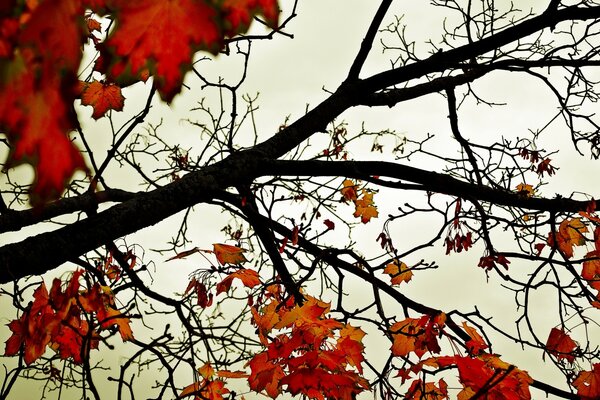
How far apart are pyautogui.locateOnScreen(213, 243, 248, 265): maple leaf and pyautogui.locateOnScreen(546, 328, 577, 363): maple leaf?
A: 5.90 ft

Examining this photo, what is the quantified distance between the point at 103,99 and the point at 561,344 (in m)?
3.03

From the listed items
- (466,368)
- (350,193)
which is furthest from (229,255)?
(350,193)

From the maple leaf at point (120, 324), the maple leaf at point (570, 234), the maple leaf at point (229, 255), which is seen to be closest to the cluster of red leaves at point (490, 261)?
the maple leaf at point (570, 234)

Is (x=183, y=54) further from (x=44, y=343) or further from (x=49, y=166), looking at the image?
(x=44, y=343)

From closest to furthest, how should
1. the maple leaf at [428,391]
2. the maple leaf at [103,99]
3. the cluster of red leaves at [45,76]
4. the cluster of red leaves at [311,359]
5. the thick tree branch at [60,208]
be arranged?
the cluster of red leaves at [45,76] < the cluster of red leaves at [311,359] < the maple leaf at [428,391] < the thick tree branch at [60,208] < the maple leaf at [103,99]

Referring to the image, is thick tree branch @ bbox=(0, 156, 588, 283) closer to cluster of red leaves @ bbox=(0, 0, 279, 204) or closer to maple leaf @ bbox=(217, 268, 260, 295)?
maple leaf @ bbox=(217, 268, 260, 295)

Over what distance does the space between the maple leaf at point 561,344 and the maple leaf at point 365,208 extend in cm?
203

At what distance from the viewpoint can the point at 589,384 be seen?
105 inches

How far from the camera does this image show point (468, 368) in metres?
2.02

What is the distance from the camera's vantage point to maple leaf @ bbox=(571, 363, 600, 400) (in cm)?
256

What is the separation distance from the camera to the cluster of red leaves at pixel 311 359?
1.91 meters

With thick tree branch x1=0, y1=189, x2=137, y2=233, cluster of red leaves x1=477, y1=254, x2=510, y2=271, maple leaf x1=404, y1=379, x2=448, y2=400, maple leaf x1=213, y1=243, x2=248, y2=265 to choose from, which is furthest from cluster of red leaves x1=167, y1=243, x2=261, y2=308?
cluster of red leaves x1=477, y1=254, x2=510, y2=271

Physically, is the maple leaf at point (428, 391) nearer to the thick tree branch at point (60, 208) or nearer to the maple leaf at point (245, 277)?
the maple leaf at point (245, 277)

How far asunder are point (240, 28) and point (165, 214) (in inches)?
58.1
